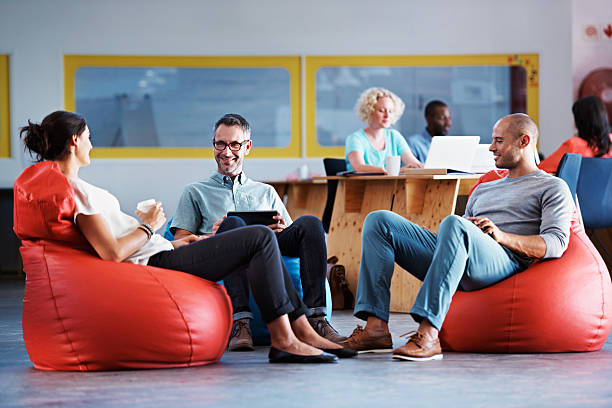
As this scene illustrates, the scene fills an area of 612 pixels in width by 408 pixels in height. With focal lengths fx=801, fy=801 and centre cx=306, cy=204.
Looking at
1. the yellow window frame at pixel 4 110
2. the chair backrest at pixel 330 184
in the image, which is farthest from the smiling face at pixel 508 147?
the yellow window frame at pixel 4 110

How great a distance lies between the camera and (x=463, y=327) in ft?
10.3

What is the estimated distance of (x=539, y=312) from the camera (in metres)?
3.06

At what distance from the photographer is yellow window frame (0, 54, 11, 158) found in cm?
755

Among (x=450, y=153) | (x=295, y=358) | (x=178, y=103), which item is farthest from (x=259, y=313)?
(x=178, y=103)

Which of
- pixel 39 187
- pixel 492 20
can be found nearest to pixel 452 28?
pixel 492 20

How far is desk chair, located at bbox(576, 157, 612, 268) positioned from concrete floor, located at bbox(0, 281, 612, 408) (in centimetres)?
245

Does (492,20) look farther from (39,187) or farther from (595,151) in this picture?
(39,187)

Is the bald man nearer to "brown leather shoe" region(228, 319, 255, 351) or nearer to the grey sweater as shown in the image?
the grey sweater

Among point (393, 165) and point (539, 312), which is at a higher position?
point (393, 165)

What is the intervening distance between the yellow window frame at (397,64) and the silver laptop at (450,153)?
3198 mm

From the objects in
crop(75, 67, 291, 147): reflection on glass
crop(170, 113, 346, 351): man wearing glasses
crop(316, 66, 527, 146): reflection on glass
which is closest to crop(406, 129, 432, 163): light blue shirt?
crop(316, 66, 527, 146): reflection on glass

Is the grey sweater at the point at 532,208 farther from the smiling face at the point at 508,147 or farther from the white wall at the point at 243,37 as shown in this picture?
the white wall at the point at 243,37

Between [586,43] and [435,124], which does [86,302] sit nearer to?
[435,124]

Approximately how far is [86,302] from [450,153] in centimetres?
250
